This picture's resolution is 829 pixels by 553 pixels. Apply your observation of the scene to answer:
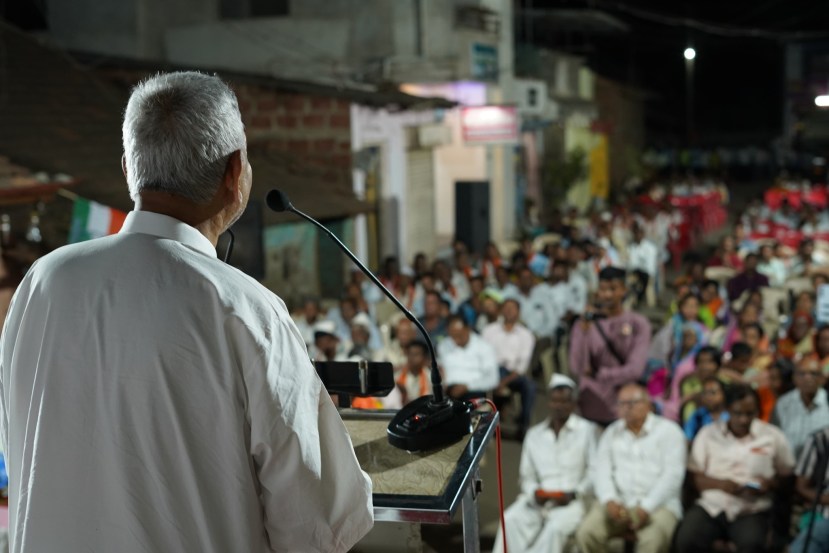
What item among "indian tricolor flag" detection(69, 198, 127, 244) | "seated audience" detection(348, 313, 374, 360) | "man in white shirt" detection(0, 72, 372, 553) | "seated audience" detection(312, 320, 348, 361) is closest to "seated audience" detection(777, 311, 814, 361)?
"seated audience" detection(348, 313, 374, 360)

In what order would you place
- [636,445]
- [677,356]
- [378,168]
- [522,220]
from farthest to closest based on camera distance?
[522,220] → [378,168] → [677,356] → [636,445]

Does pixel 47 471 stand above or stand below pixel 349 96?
below

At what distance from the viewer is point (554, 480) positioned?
6.67 m

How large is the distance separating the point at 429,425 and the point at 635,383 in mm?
5188

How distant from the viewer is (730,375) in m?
7.72

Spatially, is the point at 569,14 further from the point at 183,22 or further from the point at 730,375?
the point at 730,375

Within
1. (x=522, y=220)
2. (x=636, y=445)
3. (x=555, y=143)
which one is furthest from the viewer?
(x=555, y=143)

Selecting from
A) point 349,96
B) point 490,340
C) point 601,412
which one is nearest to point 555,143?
point 349,96

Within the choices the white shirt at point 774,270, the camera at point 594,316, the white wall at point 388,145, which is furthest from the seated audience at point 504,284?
the white wall at point 388,145

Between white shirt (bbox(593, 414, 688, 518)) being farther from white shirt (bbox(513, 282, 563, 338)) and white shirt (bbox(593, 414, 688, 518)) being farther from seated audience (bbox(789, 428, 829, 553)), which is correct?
white shirt (bbox(513, 282, 563, 338))

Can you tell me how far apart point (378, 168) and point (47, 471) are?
15.0 metres

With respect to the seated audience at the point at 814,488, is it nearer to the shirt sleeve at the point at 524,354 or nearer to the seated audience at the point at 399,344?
the seated audience at the point at 399,344

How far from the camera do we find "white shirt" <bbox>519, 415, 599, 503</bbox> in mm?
6652

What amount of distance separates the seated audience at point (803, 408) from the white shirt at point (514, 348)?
3.00 metres
